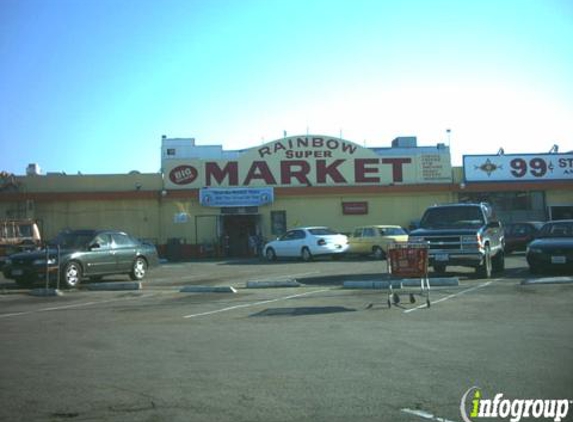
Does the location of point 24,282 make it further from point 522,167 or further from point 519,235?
point 522,167

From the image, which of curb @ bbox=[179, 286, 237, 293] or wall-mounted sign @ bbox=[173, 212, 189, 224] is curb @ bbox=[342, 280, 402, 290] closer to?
curb @ bbox=[179, 286, 237, 293]

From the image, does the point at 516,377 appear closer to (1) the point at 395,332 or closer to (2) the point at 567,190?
(1) the point at 395,332

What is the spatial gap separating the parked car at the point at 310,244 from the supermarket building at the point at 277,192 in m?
6.25

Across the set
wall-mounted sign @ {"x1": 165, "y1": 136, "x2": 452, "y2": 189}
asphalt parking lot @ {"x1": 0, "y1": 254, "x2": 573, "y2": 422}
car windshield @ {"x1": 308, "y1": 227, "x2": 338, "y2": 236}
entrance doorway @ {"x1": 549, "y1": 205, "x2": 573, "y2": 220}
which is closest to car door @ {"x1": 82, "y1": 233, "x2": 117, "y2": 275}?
asphalt parking lot @ {"x1": 0, "y1": 254, "x2": 573, "y2": 422}

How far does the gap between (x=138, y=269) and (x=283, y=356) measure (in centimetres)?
1306

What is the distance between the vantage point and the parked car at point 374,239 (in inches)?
1088

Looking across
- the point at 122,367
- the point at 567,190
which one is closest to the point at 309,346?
the point at 122,367

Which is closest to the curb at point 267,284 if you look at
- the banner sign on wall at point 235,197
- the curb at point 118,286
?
the curb at point 118,286

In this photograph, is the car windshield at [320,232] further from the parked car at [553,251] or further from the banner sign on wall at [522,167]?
the banner sign on wall at [522,167]

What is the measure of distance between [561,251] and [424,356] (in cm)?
1098

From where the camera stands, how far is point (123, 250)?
1934 centimetres

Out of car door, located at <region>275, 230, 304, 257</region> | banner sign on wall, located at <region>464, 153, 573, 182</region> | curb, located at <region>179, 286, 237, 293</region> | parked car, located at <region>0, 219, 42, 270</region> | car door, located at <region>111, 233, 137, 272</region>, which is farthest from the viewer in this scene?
banner sign on wall, located at <region>464, 153, 573, 182</region>

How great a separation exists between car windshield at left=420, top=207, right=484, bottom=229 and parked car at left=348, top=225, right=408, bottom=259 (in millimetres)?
9251

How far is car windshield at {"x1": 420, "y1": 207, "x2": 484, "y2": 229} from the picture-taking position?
17750mm
